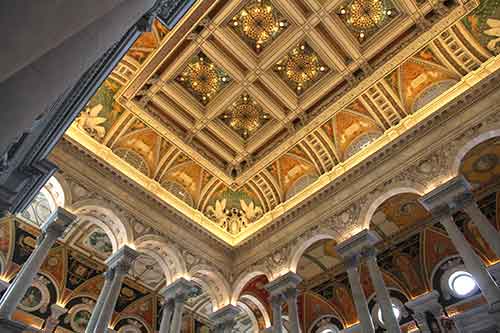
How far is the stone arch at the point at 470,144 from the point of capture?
430 inches

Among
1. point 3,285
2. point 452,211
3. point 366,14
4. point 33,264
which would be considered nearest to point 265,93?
point 366,14

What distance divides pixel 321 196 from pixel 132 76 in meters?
7.62

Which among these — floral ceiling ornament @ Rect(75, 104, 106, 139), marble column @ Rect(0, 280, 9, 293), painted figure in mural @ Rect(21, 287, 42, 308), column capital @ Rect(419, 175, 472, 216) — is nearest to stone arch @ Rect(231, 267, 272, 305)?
column capital @ Rect(419, 175, 472, 216)

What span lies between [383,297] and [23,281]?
9.01 m

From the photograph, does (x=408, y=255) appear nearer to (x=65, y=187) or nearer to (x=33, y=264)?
(x=65, y=187)

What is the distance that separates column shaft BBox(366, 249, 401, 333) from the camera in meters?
9.90

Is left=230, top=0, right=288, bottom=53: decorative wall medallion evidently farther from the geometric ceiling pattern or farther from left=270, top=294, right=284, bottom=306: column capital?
left=270, top=294, right=284, bottom=306: column capital

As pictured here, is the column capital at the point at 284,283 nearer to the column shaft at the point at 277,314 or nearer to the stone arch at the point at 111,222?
the column shaft at the point at 277,314

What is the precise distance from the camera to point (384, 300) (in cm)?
1054

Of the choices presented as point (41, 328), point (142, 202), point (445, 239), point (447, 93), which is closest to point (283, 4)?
point (447, 93)

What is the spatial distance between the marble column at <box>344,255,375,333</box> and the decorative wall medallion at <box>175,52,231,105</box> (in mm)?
7375

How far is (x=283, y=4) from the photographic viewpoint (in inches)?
489

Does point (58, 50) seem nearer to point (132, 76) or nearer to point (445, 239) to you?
point (132, 76)

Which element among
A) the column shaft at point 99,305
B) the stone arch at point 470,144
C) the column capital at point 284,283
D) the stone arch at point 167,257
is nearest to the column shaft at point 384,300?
the column capital at point 284,283
